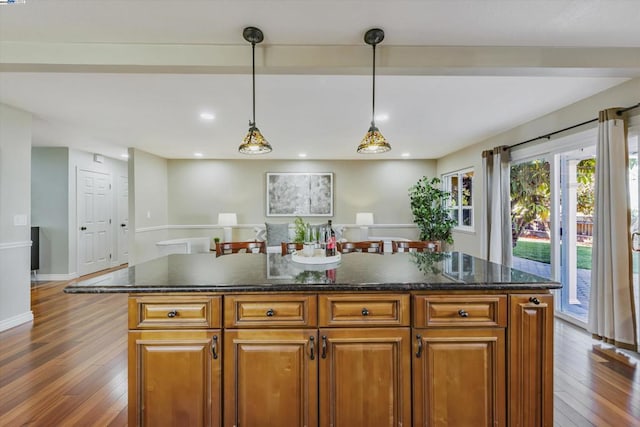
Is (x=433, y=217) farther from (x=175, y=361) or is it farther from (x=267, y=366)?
(x=175, y=361)

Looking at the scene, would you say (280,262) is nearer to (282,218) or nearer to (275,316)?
(275,316)

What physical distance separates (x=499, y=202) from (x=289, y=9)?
3.83 m

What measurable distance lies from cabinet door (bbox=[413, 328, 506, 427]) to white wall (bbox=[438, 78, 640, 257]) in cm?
277

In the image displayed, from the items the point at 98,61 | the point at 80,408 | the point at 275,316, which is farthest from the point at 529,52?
the point at 80,408

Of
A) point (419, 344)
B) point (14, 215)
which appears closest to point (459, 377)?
point (419, 344)

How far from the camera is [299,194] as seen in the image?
22.5 ft

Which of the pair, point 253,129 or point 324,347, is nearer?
point 324,347

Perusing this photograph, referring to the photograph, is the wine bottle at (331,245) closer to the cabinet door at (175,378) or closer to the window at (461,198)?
the cabinet door at (175,378)

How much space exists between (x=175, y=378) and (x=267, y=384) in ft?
1.46

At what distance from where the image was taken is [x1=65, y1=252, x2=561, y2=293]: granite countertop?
4.82 ft

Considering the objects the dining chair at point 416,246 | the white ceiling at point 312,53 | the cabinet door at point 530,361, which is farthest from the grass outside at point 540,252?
the cabinet door at point 530,361

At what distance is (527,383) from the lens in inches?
59.8

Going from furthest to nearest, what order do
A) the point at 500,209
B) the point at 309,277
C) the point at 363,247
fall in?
1. the point at 500,209
2. the point at 363,247
3. the point at 309,277

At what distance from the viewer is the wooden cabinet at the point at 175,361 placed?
4.85 feet
